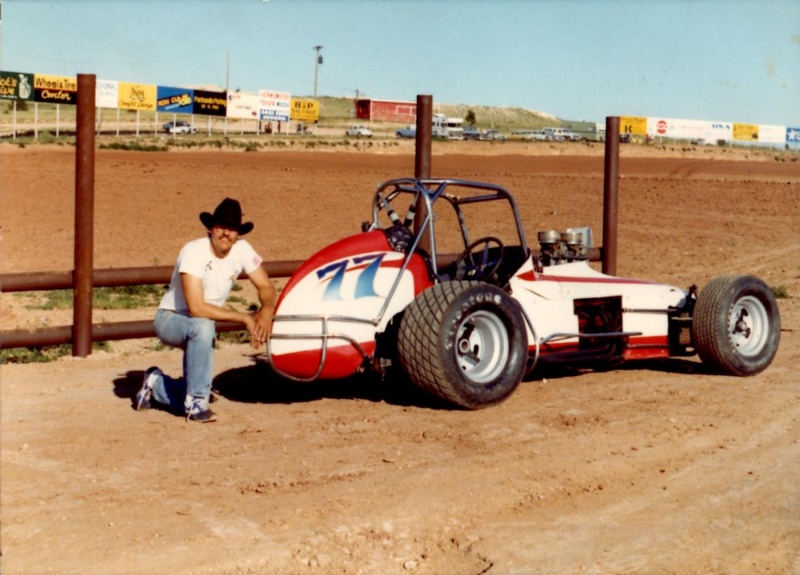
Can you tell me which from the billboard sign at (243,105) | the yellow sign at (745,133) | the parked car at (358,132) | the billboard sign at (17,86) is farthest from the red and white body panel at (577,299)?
the yellow sign at (745,133)

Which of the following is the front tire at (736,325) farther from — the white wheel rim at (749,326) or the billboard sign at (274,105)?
the billboard sign at (274,105)

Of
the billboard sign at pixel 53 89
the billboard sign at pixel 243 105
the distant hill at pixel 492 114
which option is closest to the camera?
the billboard sign at pixel 53 89

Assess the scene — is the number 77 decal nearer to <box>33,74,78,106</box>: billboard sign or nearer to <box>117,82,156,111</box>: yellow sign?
<box>33,74,78,106</box>: billboard sign

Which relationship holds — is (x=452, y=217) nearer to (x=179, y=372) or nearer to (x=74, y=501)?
(x=179, y=372)

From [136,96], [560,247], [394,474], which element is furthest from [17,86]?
[394,474]

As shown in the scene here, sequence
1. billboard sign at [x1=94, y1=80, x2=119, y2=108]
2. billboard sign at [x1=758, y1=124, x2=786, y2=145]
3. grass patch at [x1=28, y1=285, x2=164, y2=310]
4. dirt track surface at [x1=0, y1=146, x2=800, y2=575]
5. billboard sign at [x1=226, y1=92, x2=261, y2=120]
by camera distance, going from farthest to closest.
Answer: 1. billboard sign at [x1=758, y1=124, x2=786, y2=145]
2. billboard sign at [x1=226, y1=92, x2=261, y2=120]
3. billboard sign at [x1=94, y1=80, x2=119, y2=108]
4. grass patch at [x1=28, y1=285, x2=164, y2=310]
5. dirt track surface at [x1=0, y1=146, x2=800, y2=575]

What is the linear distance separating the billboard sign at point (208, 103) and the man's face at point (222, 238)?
65792mm

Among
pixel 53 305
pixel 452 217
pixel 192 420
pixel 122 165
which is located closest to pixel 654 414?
pixel 192 420

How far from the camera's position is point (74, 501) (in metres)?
5.57

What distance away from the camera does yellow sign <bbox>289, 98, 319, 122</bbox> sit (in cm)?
8325

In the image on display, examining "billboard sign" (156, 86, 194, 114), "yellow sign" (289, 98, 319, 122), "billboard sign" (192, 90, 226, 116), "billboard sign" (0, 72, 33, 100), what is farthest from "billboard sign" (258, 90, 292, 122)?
"billboard sign" (0, 72, 33, 100)

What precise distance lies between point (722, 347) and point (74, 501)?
5275 mm

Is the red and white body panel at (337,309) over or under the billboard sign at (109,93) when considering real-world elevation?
under

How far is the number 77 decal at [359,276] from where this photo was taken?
754cm
